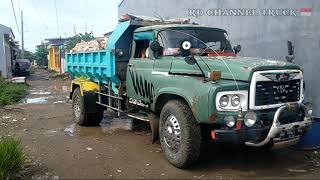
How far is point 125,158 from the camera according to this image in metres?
6.71

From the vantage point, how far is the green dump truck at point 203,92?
5.34 metres

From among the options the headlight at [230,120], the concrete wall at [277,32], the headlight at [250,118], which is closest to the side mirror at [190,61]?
the headlight at [230,120]

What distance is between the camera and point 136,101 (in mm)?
7434

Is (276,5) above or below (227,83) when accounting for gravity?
above

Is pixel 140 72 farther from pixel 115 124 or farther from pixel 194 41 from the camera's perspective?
pixel 115 124

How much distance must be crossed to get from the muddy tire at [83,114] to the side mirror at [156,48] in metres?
3.13

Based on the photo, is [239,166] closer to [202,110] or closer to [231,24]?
[202,110]

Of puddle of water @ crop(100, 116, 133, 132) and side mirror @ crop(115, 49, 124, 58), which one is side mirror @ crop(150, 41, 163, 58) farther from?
puddle of water @ crop(100, 116, 133, 132)

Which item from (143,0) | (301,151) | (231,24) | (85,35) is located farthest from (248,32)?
(85,35)

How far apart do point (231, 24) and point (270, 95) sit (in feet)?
16.3

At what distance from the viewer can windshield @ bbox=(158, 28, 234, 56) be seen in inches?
267

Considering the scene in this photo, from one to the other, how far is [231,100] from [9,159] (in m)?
3.14

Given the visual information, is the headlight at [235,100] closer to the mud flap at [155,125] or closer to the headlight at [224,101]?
the headlight at [224,101]

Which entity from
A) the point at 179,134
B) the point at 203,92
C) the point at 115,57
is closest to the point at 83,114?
the point at 115,57
